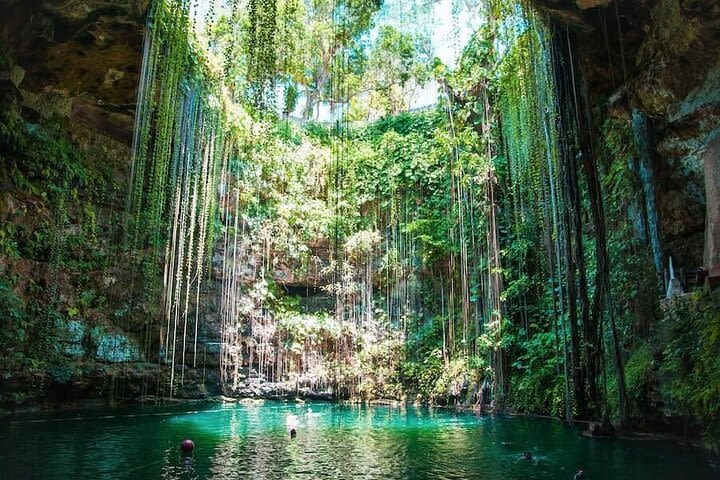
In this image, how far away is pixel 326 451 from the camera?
6.23 m

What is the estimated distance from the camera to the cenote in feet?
19.8

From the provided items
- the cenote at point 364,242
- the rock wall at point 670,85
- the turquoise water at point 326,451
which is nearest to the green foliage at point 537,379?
the cenote at point 364,242

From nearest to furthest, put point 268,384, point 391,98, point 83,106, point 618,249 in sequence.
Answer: point 618,249 → point 83,106 → point 268,384 → point 391,98

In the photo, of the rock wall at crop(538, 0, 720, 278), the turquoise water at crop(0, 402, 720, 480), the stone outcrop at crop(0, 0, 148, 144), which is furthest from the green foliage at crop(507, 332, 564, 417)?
the stone outcrop at crop(0, 0, 148, 144)

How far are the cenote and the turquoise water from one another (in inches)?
2.3

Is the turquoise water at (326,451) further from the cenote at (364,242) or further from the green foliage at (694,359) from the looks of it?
the green foliage at (694,359)

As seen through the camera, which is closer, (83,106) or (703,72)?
(703,72)

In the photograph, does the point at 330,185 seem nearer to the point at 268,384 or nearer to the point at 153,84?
the point at 268,384

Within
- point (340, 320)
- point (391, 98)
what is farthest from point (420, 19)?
point (340, 320)

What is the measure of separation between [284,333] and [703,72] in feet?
36.3

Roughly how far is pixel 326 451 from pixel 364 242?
918 cm

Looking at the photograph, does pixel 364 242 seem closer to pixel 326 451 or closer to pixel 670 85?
pixel 326 451

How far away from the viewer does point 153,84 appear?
8.33 metres

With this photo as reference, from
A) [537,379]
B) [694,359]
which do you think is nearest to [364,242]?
[537,379]
